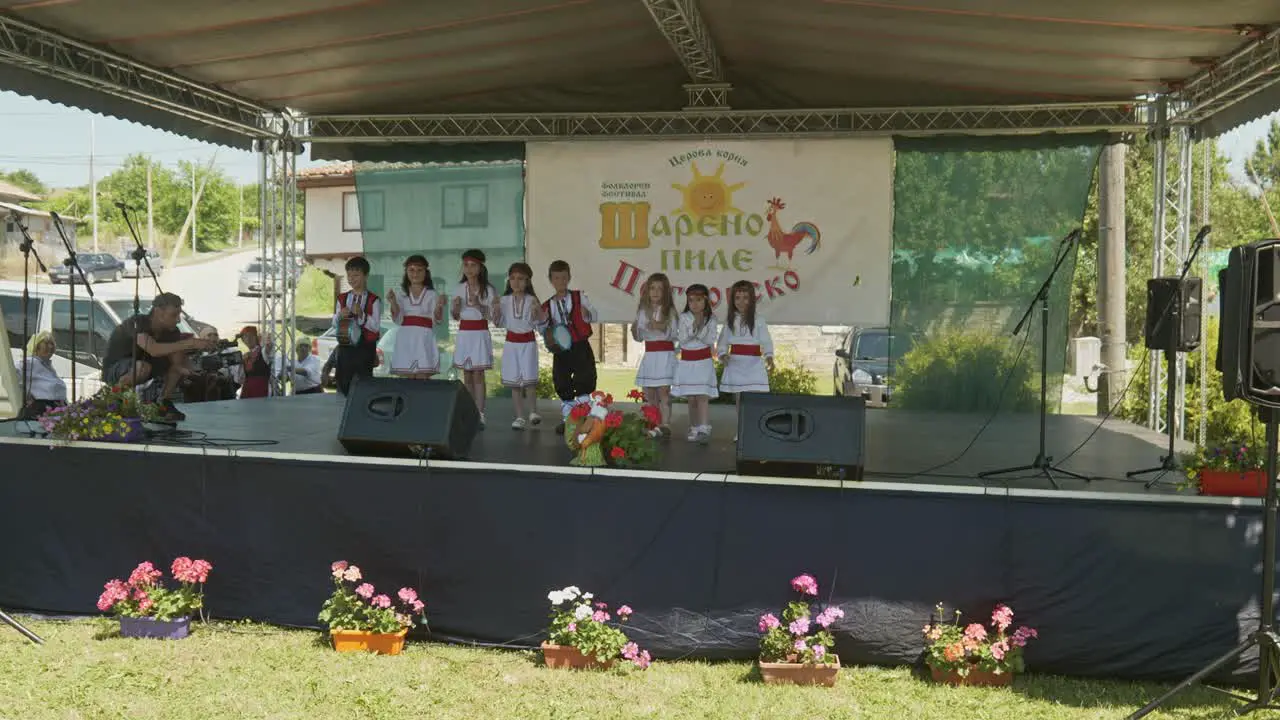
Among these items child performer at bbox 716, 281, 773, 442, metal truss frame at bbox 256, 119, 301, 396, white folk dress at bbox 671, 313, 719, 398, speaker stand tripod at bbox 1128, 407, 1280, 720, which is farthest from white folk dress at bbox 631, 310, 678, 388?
speaker stand tripod at bbox 1128, 407, 1280, 720

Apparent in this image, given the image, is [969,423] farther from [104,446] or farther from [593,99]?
[104,446]

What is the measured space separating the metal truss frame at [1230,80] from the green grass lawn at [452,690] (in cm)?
432

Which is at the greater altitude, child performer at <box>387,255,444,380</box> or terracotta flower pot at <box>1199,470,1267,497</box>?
child performer at <box>387,255,444,380</box>

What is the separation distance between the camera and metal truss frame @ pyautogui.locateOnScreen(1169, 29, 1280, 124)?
6.69m

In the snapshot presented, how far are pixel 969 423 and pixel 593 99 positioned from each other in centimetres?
421

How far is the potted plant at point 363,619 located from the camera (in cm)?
460

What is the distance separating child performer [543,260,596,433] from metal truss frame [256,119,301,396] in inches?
129

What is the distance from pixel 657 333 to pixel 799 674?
3.56 meters

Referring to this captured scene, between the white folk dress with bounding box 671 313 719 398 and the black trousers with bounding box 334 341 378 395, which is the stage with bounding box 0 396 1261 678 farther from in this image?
the black trousers with bounding box 334 341 378 395

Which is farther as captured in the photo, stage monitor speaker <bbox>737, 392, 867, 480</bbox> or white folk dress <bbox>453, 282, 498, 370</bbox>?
white folk dress <bbox>453, 282, 498, 370</bbox>

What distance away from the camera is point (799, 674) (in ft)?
13.9

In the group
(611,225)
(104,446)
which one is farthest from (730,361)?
(104,446)

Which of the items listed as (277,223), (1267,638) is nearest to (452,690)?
(1267,638)

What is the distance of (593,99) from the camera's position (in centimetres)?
968
